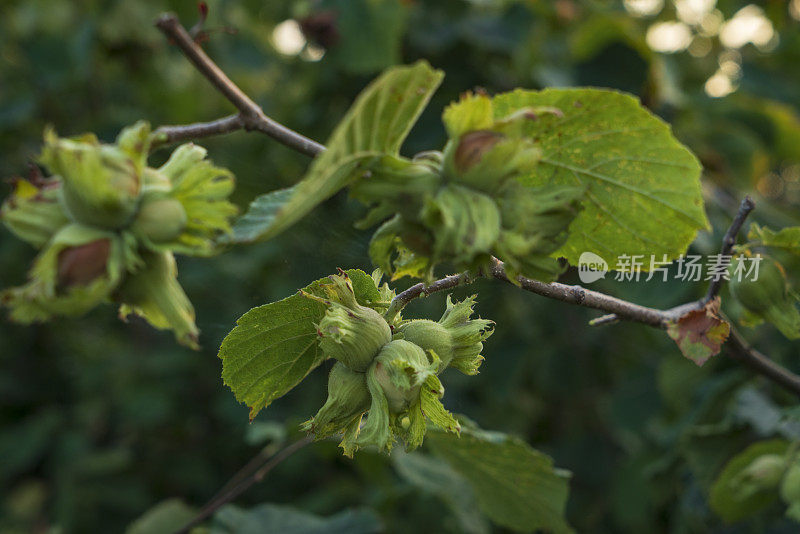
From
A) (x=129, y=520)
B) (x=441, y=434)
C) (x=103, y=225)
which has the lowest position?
(x=129, y=520)

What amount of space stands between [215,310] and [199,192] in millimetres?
2760

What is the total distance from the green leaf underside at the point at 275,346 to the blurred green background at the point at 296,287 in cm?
122

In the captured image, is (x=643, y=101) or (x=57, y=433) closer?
(x=643, y=101)

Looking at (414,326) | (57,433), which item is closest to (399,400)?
(414,326)

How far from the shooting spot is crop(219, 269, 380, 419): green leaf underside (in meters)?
1.04

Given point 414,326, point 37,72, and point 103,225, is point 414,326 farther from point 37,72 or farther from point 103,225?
point 37,72

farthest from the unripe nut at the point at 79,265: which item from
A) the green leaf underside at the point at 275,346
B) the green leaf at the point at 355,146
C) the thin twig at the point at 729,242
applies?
the thin twig at the point at 729,242

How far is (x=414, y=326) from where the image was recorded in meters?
1.04

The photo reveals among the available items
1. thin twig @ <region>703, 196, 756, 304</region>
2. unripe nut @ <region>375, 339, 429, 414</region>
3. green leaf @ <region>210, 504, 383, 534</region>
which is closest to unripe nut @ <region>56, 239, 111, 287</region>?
unripe nut @ <region>375, 339, 429, 414</region>

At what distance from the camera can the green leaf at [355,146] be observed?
75 cm

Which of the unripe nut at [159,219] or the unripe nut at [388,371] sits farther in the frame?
the unripe nut at [388,371]

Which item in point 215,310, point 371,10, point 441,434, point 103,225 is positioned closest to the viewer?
point 103,225

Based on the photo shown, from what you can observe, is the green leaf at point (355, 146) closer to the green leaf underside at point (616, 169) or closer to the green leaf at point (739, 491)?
the green leaf underside at point (616, 169)

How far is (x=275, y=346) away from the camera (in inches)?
42.3
